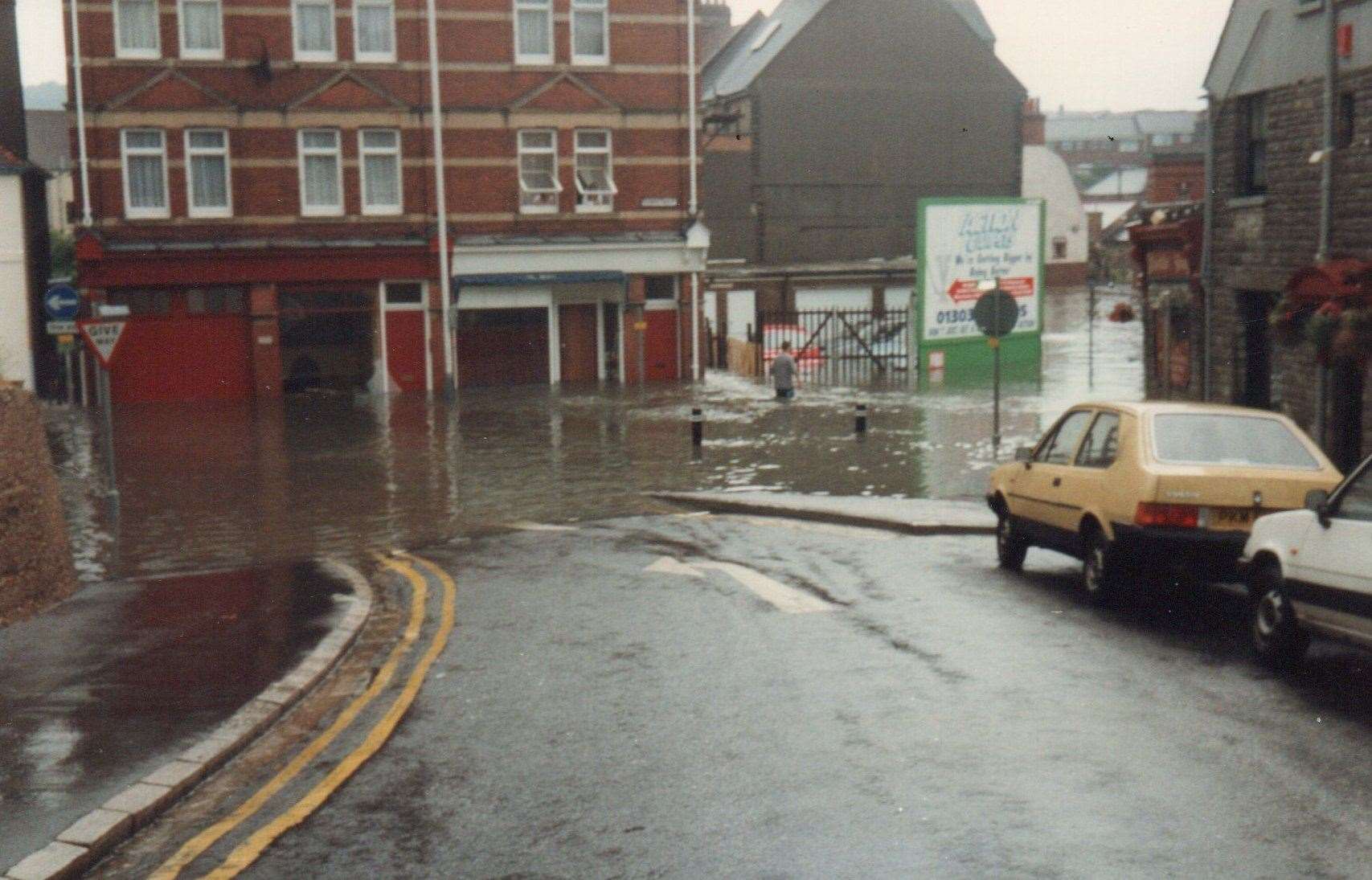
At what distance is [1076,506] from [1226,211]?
38.2ft

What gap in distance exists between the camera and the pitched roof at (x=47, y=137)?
78.4 m

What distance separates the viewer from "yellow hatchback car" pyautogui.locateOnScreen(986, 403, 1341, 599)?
36.6 feet

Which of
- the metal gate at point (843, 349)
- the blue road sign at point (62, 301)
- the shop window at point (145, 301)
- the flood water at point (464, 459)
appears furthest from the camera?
the metal gate at point (843, 349)

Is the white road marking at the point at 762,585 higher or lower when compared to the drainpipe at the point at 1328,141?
lower

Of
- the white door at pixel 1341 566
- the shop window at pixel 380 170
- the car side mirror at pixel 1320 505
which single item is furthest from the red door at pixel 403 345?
the car side mirror at pixel 1320 505

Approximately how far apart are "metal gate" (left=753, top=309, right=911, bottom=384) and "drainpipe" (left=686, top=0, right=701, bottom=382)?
2231 millimetres

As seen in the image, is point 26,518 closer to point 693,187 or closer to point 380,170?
point 380,170

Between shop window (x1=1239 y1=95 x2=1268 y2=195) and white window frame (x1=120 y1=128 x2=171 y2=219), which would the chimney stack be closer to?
white window frame (x1=120 y1=128 x2=171 y2=219)

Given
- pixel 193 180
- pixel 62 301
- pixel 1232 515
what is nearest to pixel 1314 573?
pixel 1232 515

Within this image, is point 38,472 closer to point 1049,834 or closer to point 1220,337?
point 1049,834

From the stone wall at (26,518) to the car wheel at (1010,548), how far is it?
8.02 m

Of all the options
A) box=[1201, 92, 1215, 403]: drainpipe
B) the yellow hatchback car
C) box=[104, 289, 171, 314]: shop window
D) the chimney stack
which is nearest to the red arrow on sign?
box=[1201, 92, 1215, 403]: drainpipe

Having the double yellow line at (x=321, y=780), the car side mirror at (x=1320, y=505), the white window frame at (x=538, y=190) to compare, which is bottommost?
the double yellow line at (x=321, y=780)

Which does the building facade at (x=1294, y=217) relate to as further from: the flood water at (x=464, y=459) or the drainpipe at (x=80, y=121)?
the drainpipe at (x=80, y=121)
